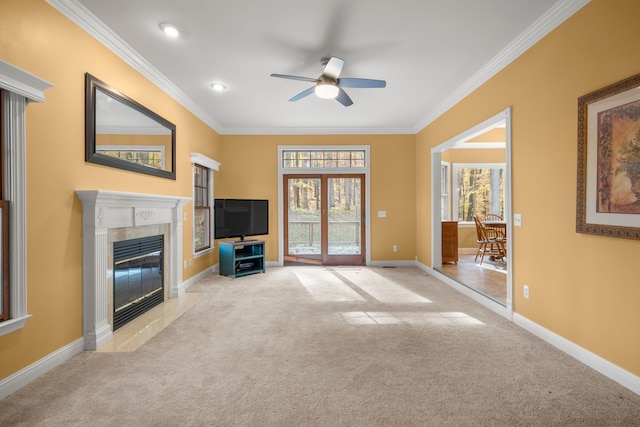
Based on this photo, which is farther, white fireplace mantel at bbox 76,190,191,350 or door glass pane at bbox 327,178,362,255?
door glass pane at bbox 327,178,362,255

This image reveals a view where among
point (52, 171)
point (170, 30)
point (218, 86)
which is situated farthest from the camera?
point (218, 86)

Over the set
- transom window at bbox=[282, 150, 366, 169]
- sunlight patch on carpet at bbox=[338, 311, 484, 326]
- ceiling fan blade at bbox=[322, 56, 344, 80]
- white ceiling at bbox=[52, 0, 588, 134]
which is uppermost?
white ceiling at bbox=[52, 0, 588, 134]

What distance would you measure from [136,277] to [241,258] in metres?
2.18

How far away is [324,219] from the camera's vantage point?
636cm

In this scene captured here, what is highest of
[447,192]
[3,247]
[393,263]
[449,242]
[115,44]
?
[115,44]

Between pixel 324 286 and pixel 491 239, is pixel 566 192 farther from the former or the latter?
pixel 491 239

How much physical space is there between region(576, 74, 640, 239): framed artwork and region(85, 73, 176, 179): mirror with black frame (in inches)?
155

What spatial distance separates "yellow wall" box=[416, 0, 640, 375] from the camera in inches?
81.4

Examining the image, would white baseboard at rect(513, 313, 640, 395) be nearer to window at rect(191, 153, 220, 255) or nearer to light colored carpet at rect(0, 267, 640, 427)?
light colored carpet at rect(0, 267, 640, 427)

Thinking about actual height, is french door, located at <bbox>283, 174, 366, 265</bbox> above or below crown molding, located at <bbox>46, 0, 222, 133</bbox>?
below

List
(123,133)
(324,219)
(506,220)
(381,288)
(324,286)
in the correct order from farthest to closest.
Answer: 1. (324,219)
2. (324,286)
3. (381,288)
4. (506,220)
5. (123,133)

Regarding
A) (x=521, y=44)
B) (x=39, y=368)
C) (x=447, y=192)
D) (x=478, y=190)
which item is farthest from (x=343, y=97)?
(x=478, y=190)

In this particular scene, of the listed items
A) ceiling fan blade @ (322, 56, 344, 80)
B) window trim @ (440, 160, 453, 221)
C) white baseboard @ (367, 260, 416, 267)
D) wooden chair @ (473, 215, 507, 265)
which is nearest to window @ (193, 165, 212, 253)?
ceiling fan blade @ (322, 56, 344, 80)

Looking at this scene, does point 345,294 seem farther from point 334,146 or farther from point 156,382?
point 334,146
